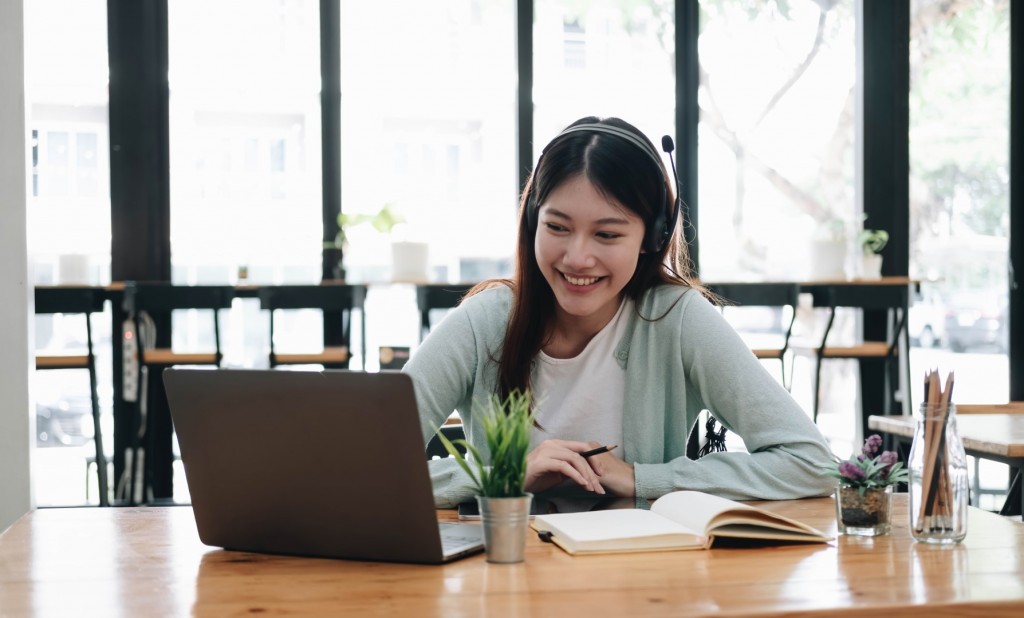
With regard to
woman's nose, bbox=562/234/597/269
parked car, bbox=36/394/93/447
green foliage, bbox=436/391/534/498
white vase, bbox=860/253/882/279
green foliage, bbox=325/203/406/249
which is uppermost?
green foliage, bbox=325/203/406/249

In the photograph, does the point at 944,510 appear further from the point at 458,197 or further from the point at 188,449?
the point at 458,197

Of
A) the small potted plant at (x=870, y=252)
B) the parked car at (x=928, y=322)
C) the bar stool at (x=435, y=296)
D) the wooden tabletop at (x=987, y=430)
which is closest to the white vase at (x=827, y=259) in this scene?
the small potted plant at (x=870, y=252)

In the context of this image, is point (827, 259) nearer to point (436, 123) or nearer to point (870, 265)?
point (870, 265)

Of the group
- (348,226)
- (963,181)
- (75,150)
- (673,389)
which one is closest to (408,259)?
(348,226)

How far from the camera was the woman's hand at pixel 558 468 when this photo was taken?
1.37 meters

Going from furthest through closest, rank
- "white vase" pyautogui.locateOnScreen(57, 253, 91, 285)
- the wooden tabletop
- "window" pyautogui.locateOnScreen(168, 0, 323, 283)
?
"window" pyautogui.locateOnScreen(168, 0, 323, 283) < "white vase" pyautogui.locateOnScreen(57, 253, 91, 285) < the wooden tabletop

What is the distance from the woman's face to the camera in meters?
1.61

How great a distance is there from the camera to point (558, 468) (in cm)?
137

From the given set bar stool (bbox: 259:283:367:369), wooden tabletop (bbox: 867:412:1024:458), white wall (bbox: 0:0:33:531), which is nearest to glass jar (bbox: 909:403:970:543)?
wooden tabletop (bbox: 867:412:1024:458)

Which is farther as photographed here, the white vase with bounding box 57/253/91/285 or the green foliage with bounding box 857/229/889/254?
the green foliage with bounding box 857/229/889/254

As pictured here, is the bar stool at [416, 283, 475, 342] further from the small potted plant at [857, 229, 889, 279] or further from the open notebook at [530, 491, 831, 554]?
the open notebook at [530, 491, 831, 554]

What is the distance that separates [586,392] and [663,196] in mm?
353

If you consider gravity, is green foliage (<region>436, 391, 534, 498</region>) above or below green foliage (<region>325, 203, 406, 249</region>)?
below

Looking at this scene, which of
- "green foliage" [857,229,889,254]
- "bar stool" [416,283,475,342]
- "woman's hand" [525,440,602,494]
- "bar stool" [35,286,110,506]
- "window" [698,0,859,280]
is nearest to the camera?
"woman's hand" [525,440,602,494]
